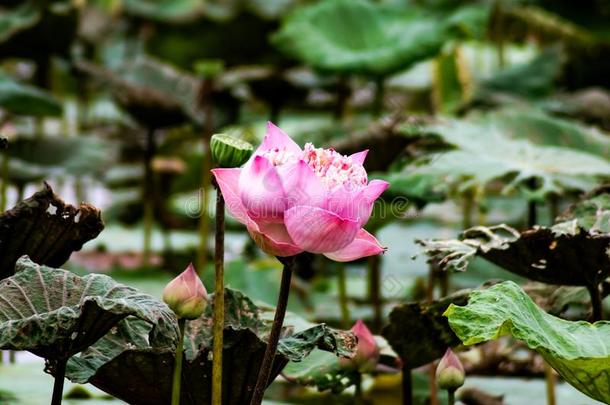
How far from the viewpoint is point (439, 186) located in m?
1.88

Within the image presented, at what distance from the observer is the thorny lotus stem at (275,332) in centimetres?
92

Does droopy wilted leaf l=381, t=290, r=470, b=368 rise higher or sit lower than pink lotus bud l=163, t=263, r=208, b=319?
lower

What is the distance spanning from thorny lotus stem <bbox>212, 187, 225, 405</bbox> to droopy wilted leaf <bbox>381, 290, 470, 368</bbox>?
1.20 feet

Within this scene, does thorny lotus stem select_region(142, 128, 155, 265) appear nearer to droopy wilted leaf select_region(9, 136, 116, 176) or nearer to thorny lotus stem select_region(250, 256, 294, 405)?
droopy wilted leaf select_region(9, 136, 116, 176)

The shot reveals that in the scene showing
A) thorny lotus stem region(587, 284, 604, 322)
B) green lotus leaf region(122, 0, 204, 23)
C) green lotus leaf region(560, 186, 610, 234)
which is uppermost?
green lotus leaf region(122, 0, 204, 23)

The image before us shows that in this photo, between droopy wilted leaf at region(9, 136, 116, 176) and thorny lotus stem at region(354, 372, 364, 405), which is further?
droopy wilted leaf at region(9, 136, 116, 176)

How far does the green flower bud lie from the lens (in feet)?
2.97

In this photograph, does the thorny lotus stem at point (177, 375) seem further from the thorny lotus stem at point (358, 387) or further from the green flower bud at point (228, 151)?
the thorny lotus stem at point (358, 387)

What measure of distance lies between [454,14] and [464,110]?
309 mm

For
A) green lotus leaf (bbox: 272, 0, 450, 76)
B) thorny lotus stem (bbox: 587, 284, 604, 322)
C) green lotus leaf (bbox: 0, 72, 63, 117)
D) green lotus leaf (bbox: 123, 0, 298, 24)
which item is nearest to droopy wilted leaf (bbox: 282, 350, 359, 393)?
thorny lotus stem (bbox: 587, 284, 604, 322)

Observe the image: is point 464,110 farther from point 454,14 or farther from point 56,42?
point 56,42

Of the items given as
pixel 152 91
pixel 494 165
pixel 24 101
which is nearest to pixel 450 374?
pixel 494 165

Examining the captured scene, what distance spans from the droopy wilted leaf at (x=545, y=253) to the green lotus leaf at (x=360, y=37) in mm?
1700

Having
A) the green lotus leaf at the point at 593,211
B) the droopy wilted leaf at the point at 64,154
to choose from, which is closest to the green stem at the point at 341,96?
the droopy wilted leaf at the point at 64,154
